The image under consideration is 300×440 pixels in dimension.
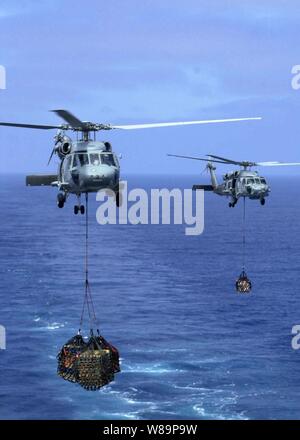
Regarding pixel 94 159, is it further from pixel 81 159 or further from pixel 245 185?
pixel 245 185

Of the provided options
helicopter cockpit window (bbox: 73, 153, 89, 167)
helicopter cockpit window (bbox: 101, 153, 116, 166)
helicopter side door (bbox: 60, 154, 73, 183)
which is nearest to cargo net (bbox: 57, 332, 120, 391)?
helicopter side door (bbox: 60, 154, 73, 183)

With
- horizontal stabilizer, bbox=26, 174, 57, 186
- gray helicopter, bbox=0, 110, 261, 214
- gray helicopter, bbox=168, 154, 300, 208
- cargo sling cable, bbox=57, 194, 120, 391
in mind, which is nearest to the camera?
gray helicopter, bbox=0, 110, 261, 214

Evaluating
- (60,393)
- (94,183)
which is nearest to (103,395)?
(60,393)

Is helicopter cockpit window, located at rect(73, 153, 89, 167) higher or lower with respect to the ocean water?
higher

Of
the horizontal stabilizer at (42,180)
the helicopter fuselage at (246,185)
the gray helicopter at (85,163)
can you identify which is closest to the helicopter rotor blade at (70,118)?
the gray helicopter at (85,163)

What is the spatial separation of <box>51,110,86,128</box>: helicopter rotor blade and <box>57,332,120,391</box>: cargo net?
21218 mm

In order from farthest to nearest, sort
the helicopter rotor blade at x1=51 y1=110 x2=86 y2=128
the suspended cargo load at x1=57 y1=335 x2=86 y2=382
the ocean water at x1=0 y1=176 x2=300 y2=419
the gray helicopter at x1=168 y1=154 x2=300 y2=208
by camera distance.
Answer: the ocean water at x1=0 y1=176 x2=300 y2=419 < the gray helicopter at x1=168 y1=154 x2=300 y2=208 < the suspended cargo load at x1=57 y1=335 x2=86 y2=382 < the helicopter rotor blade at x1=51 y1=110 x2=86 y2=128

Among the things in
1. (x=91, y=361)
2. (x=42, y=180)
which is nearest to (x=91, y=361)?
(x=91, y=361)

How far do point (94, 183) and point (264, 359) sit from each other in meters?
90.6

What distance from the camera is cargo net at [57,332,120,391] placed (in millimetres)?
63316

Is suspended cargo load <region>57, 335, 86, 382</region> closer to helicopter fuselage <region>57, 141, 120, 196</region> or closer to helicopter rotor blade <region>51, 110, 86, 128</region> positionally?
helicopter fuselage <region>57, 141, 120, 196</region>

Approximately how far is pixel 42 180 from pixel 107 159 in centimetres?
785

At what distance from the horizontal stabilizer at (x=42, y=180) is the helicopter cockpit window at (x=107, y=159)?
21.3 ft

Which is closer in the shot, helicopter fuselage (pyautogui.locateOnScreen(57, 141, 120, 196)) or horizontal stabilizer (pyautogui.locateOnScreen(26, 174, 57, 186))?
helicopter fuselage (pyautogui.locateOnScreen(57, 141, 120, 196))
